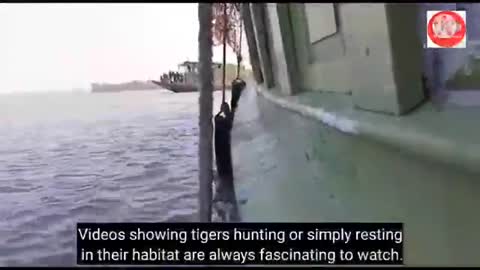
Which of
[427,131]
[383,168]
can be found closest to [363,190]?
[383,168]

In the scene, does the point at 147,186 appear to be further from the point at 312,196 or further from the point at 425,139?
the point at 425,139

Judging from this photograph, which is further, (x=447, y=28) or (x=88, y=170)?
(x=88, y=170)

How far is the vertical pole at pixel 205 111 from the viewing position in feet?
2.47

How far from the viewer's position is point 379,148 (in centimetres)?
61

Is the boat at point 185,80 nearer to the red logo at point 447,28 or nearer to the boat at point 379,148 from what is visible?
the boat at point 379,148

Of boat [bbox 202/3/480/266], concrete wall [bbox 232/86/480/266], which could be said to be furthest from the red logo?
concrete wall [bbox 232/86/480/266]

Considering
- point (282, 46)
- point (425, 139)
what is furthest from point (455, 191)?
point (282, 46)

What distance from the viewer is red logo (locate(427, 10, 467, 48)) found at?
566 mm

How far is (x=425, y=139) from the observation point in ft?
1.61

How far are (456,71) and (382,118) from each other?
98 mm

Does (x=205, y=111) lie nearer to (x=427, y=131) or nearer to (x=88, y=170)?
(x=88, y=170)

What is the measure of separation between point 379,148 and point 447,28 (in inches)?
6.2

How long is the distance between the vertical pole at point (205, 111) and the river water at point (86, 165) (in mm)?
16

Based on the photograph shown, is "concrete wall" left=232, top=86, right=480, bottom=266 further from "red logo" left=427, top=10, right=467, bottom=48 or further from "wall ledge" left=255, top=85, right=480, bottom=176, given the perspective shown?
"red logo" left=427, top=10, right=467, bottom=48
